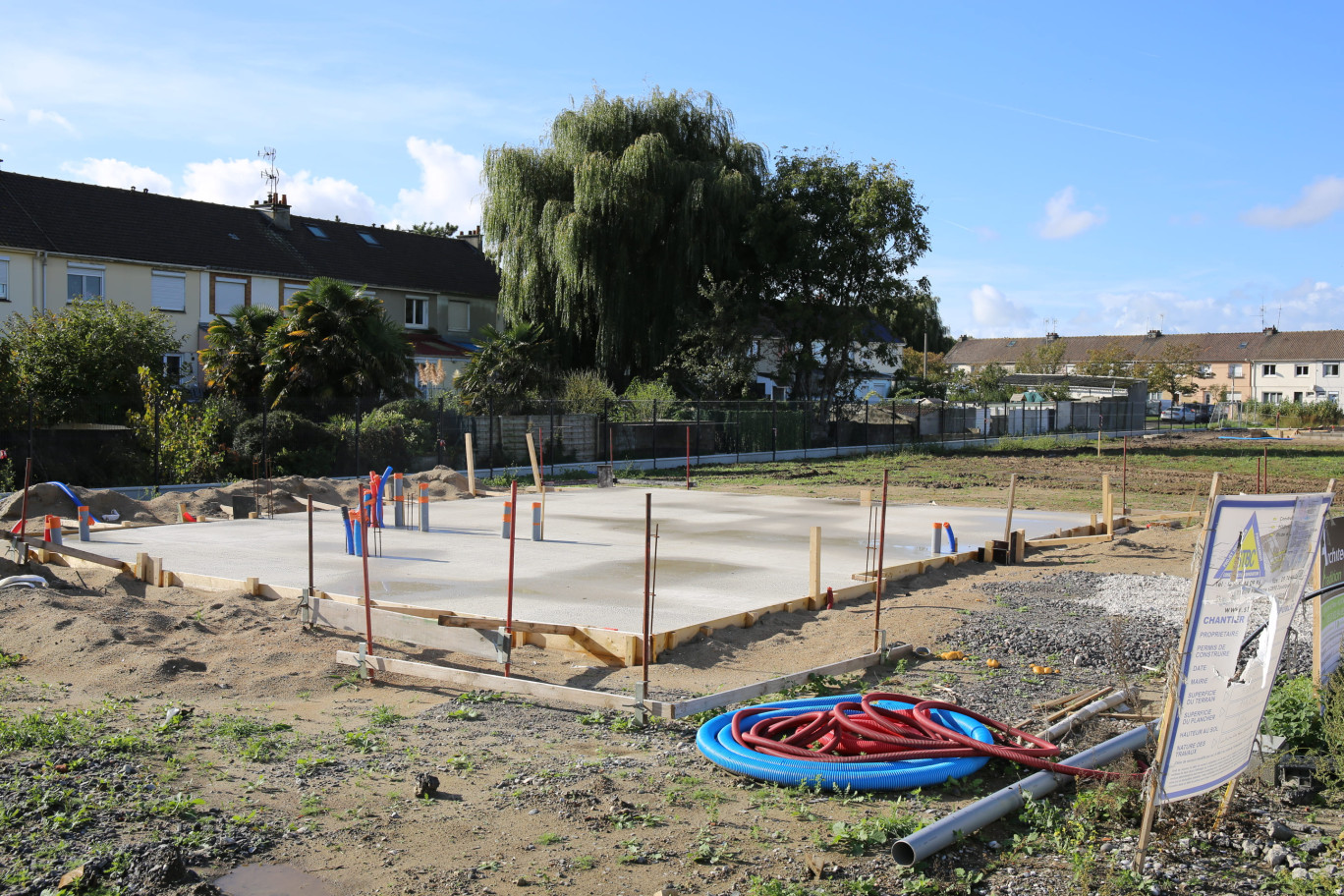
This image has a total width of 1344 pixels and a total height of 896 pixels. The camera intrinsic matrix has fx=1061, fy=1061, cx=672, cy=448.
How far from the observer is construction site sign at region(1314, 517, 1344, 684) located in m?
6.49

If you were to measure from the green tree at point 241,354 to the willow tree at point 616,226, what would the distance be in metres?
11.2

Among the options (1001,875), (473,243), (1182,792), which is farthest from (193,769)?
(473,243)

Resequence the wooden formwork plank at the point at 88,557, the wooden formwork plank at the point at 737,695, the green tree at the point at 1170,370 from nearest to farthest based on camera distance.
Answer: the wooden formwork plank at the point at 737,695 < the wooden formwork plank at the point at 88,557 < the green tree at the point at 1170,370

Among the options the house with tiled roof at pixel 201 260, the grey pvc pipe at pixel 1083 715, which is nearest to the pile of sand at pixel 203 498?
the house with tiled roof at pixel 201 260

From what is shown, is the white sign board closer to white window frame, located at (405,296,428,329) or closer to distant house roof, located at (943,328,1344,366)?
white window frame, located at (405,296,428,329)

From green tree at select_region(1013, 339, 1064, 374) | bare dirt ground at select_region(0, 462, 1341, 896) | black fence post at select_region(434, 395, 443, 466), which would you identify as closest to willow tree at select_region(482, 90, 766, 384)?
black fence post at select_region(434, 395, 443, 466)

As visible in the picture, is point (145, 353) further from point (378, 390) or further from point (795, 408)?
point (795, 408)

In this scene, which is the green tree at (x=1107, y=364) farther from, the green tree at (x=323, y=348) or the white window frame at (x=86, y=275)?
the white window frame at (x=86, y=275)

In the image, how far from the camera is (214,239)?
38125mm

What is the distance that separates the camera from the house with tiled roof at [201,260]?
3309 cm

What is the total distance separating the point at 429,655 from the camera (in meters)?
8.80

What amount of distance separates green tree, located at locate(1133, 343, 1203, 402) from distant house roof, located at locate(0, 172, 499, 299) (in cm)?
5369

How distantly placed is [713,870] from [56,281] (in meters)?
35.1

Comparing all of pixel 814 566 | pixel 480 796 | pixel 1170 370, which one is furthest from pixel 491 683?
pixel 1170 370
